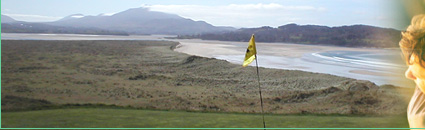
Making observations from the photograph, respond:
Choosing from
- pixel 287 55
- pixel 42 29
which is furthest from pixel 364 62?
pixel 42 29

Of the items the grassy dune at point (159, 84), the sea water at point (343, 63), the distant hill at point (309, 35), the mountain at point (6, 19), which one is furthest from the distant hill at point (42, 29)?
the sea water at point (343, 63)

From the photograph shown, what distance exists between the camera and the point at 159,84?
5.14 m

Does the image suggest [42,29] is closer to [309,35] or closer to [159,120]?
[159,120]

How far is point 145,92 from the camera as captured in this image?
4.96 meters

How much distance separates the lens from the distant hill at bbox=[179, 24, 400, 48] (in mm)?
5988

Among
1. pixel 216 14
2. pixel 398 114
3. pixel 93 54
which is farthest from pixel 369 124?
pixel 93 54

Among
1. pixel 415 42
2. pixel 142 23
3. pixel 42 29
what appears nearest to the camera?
pixel 415 42

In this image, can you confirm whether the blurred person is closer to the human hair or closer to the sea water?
the human hair

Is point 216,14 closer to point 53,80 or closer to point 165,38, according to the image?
point 165,38

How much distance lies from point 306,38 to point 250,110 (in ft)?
6.45

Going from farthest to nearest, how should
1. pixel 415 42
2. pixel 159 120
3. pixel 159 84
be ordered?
pixel 159 84 → pixel 159 120 → pixel 415 42

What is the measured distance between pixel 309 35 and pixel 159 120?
3147 mm

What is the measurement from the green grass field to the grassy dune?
25 cm

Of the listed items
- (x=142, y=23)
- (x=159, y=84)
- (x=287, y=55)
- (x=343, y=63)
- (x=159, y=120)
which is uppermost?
(x=142, y=23)
